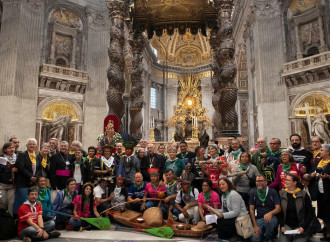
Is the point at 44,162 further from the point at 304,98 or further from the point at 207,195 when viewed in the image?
the point at 304,98

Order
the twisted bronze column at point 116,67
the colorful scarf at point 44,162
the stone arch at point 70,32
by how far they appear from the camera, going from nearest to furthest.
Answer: the colorful scarf at point 44,162, the twisted bronze column at point 116,67, the stone arch at point 70,32

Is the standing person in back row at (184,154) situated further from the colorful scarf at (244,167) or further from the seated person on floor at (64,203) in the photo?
the seated person on floor at (64,203)

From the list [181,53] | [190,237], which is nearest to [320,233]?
[190,237]

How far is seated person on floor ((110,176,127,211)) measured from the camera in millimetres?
5027

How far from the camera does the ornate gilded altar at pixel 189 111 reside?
80.0ft

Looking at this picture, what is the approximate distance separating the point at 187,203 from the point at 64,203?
2.13 m

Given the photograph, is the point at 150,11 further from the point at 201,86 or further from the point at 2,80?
the point at 201,86

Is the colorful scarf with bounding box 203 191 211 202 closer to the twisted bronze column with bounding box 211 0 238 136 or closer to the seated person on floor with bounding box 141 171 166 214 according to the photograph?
the seated person on floor with bounding box 141 171 166 214

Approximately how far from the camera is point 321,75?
12414 mm

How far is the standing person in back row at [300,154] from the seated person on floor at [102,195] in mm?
3311

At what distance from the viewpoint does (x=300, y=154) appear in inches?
172

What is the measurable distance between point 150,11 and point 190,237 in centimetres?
696

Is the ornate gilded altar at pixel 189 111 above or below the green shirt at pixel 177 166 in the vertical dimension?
above

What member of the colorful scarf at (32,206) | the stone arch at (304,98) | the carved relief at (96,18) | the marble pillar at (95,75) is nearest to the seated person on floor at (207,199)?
the colorful scarf at (32,206)
